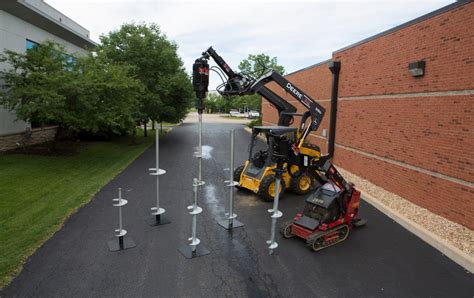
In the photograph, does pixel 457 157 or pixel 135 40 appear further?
pixel 135 40

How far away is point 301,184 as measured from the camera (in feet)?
34.1

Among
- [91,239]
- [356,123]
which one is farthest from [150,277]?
[356,123]

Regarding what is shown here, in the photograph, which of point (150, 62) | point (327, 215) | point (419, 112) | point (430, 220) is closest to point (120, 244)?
point (327, 215)

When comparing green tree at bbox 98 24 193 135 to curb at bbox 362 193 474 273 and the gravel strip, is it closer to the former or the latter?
the gravel strip

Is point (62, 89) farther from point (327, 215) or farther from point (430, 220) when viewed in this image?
point (430, 220)

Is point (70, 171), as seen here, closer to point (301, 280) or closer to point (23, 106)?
point (23, 106)

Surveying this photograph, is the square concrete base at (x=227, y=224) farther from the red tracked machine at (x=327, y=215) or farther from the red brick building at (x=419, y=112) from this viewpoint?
the red brick building at (x=419, y=112)

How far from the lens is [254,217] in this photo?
8.21 metres

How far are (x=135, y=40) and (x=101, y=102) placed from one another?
7.85 meters

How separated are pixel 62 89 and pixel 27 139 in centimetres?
567

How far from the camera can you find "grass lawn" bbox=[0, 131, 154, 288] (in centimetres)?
616

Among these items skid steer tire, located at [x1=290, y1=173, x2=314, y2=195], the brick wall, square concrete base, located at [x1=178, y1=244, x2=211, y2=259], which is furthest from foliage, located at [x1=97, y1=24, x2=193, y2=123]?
square concrete base, located at [x1=178, y1=244, x2=211, y2=259]

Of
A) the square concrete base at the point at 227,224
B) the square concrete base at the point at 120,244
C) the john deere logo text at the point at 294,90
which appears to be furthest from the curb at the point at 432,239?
the square concrete base at the point at 120,244

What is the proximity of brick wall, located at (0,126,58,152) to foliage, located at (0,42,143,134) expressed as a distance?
6.27 ft
